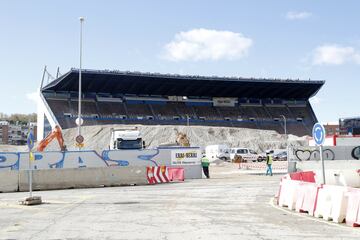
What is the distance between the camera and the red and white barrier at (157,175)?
28.2 meters

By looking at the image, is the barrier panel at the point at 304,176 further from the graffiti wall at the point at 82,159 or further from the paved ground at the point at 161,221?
the graffiti wall at the point at 82,159

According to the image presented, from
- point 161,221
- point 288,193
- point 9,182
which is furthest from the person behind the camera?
point 9,182

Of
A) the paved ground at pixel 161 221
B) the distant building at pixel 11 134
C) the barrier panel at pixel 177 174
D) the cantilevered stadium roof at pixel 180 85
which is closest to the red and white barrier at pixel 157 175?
the barrier panel at pixel 177 174

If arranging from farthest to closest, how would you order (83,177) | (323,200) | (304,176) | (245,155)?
(245,155) < (83,177) < (304,176) < (323,200)

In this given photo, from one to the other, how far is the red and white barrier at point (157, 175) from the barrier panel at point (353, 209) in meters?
17.5

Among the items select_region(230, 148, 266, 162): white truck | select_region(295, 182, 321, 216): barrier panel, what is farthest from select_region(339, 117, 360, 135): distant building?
select_region(295, 182, 321, 216): barrier panel

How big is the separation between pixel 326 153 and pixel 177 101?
5575 centimetres

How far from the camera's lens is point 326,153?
1617 inches

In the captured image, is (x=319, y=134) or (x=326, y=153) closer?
(x=319, y=134)

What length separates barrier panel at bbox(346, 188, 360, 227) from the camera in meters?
11.2

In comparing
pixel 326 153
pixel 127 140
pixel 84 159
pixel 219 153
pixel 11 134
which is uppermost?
pixel 11 134

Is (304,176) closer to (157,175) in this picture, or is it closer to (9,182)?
(157,175)

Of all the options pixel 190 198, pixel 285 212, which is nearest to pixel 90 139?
pixel 190 198

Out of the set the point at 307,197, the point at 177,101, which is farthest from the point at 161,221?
the point at 177,101
